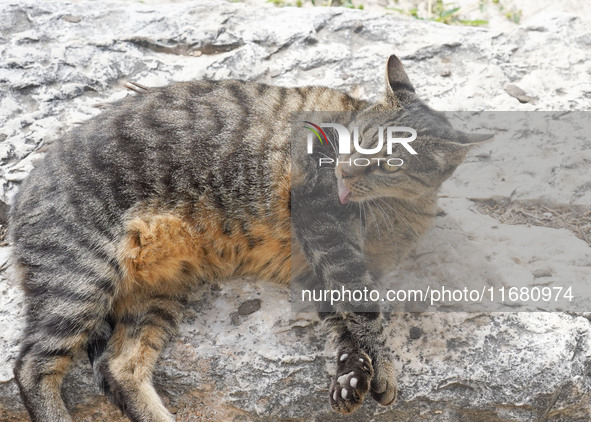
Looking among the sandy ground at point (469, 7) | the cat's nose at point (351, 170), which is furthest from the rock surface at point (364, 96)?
the sandy ground at point (469, 7)

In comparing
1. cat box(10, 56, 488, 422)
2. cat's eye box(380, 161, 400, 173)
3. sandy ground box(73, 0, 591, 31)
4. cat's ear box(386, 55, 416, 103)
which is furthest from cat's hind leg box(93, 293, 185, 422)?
sandy ground box(73, 0, 591, 31)

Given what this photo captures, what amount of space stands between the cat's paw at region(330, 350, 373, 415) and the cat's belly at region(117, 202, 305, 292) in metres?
0.64

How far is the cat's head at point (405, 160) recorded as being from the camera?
3.35 meters

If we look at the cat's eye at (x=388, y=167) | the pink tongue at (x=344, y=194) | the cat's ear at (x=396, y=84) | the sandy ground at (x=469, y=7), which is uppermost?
the cat's ear at (x=396, y=84)

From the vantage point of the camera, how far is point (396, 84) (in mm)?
3594

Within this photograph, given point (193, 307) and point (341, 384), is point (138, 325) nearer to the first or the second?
point (193, 307)

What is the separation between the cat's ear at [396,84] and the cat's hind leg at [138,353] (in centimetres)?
158

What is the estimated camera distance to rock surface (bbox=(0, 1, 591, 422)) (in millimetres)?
3082

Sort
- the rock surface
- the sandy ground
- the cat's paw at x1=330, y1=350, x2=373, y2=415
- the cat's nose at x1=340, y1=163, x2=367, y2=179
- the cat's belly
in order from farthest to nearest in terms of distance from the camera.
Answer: the sandy ground
the cat's nose at x1=340, y1=163, x2=367, y2=179
the cat's belly
the rock surface
the cat's paw at x1=330, y1=350, x2=373, y2=415

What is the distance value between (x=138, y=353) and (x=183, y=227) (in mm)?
646

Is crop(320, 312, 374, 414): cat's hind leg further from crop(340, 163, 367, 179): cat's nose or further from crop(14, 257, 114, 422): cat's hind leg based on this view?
crop(14, 257, 114, 422): cat's hind leg

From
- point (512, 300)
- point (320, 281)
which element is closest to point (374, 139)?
point (320, 281)

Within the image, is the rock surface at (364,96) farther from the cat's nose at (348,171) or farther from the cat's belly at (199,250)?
the cat's nose at (348,171)

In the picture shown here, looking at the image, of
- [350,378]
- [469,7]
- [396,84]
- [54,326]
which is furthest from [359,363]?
[469,7]
